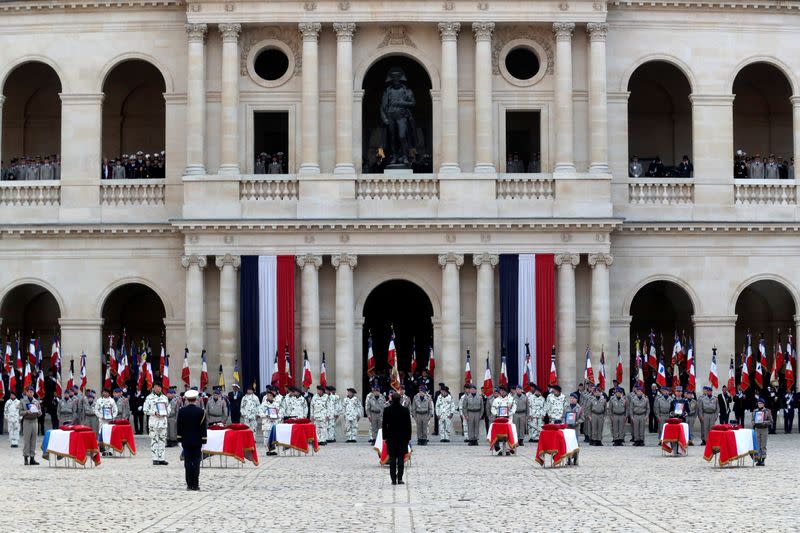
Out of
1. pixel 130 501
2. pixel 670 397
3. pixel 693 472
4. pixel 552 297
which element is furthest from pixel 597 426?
pixel 130 501

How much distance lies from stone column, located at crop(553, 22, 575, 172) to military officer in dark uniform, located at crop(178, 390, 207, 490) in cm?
2286

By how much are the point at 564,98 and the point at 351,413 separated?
12333 millimetres

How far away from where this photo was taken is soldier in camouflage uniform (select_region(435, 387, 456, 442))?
47.6 meters

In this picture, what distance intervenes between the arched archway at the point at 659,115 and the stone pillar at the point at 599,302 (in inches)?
269

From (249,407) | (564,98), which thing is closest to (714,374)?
(564,98)

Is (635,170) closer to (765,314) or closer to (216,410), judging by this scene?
(765,314)

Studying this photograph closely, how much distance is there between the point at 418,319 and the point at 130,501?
98.7 ft

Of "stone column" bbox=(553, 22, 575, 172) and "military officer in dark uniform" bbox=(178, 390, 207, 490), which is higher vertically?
"stone column" bbox=(553, 22, 575, 172)

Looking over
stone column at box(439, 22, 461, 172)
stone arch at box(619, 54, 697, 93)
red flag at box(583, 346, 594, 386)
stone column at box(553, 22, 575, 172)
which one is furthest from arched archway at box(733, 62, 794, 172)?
stone column at box(439, 22, 461, 172)

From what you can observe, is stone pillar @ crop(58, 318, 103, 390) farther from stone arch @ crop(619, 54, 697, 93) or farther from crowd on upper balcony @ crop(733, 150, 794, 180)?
crowd on upper balcony @ crop(733, 150, 794, 180)

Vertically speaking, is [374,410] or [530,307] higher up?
[530,307]

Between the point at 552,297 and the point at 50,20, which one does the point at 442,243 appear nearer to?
the point at 552,297

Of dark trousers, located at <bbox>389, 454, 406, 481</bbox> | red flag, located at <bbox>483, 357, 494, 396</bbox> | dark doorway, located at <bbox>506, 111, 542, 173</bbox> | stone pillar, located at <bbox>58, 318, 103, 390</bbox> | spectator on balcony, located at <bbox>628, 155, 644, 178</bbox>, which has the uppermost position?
dark doorway, located at <bbox>506, 111, 542, 173</bbox>

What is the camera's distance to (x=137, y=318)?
60.0 metres
